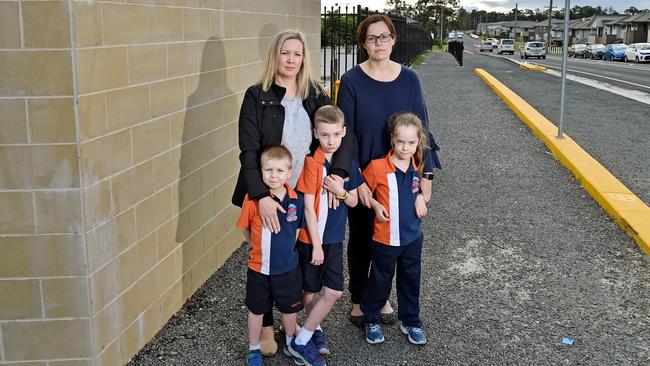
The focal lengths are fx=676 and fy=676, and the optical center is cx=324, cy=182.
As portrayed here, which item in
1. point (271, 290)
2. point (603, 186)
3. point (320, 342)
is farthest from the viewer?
point (603, 186)

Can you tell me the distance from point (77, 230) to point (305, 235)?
1123mm

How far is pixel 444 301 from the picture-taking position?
446cm

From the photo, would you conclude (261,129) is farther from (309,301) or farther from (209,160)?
(209,160)

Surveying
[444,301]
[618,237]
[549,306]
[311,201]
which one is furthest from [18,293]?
[618,237]

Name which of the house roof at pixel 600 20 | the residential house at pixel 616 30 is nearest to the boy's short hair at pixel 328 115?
the residential house at pixel 616 30

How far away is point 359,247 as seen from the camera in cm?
407

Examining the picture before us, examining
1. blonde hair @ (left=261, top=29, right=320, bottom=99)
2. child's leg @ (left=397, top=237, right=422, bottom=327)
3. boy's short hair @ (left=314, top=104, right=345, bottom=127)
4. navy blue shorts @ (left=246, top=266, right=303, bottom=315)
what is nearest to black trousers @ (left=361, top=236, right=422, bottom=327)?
child's leg @ (left=397, top=237, right=422, bottom=327)

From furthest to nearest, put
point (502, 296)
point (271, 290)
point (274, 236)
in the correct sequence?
point (502, 296) → point (271, 290) → point (274, 236)

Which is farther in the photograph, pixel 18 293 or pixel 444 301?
pixel 444 301

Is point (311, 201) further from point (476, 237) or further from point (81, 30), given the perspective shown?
point (476, 237)

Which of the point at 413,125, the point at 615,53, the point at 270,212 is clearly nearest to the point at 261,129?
the point at 270,212

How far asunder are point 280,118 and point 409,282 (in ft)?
3.98

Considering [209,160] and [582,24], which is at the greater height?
[582,24]

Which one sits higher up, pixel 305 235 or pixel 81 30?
pixel 81 30
